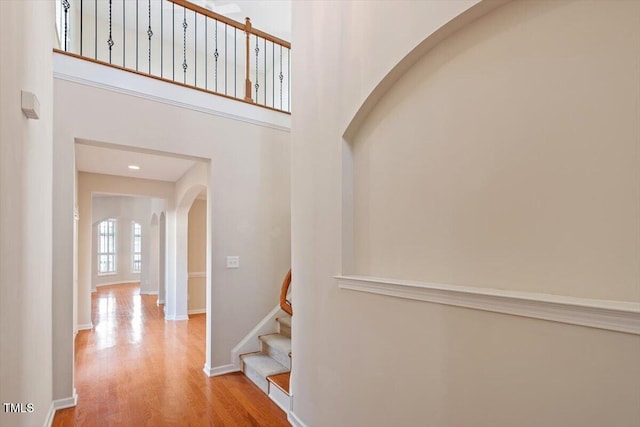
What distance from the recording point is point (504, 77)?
1.35 m

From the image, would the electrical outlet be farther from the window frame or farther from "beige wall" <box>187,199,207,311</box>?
the window frame

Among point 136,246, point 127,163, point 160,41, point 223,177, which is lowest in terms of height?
point 136,246

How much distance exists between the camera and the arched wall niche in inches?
41.9

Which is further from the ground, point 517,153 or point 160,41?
point 160,41

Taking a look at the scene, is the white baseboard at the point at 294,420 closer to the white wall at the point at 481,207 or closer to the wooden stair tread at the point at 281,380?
the wooden stair tread at the point at 281,380

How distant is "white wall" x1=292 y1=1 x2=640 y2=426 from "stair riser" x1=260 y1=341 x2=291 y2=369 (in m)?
1.07

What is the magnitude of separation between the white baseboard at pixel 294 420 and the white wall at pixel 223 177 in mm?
1252

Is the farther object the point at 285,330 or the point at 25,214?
the point at 285,330

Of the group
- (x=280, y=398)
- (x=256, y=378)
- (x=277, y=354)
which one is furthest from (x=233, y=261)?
(x=280, y=398)

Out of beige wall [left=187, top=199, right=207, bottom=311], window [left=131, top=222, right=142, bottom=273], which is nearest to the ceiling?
beige wall [left=187, top=199, right=207, bottom=311]

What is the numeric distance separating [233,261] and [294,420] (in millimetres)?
1729

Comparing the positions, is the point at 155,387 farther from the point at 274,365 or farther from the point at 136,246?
the point at 136,246

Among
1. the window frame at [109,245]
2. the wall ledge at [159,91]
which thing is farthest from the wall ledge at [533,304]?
the window frame at [109,245]

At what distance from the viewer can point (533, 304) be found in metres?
1.13
